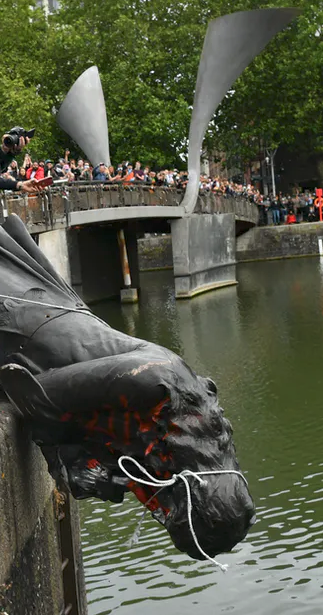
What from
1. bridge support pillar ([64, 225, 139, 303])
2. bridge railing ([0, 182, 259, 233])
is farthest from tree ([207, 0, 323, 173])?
bridge support pillar ([64, 225, 139, 303])

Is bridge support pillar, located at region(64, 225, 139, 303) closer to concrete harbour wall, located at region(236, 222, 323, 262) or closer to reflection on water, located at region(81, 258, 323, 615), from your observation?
reflection on water, located at region(81, 258, 323, 615)

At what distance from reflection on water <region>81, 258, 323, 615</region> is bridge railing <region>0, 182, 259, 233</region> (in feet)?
11.9

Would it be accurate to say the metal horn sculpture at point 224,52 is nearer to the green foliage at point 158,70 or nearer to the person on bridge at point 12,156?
the green foliage at point 158,70

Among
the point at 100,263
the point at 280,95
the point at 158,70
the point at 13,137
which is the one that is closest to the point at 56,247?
the point at 100,263

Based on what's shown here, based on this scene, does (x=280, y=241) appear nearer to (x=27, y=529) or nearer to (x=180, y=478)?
(x=27, y=529)

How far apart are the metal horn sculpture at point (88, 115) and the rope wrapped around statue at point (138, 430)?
1073 inches

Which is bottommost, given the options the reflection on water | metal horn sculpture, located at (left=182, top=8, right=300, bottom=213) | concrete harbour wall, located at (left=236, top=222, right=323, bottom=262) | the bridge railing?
the reflection on water

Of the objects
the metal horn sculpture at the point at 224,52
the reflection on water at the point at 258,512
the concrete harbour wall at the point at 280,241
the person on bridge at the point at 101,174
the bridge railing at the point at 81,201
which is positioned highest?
the metal horn sculpture at the point at 224,52

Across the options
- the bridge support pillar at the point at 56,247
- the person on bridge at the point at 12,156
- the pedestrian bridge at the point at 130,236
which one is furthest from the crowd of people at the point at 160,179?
the person on bridge at the point at 12,156

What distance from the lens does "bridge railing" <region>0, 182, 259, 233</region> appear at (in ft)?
66.3

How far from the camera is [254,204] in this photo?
135ft

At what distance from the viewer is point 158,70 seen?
142ft

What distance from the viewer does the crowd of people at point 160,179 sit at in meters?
20.8

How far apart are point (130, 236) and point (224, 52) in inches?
265
